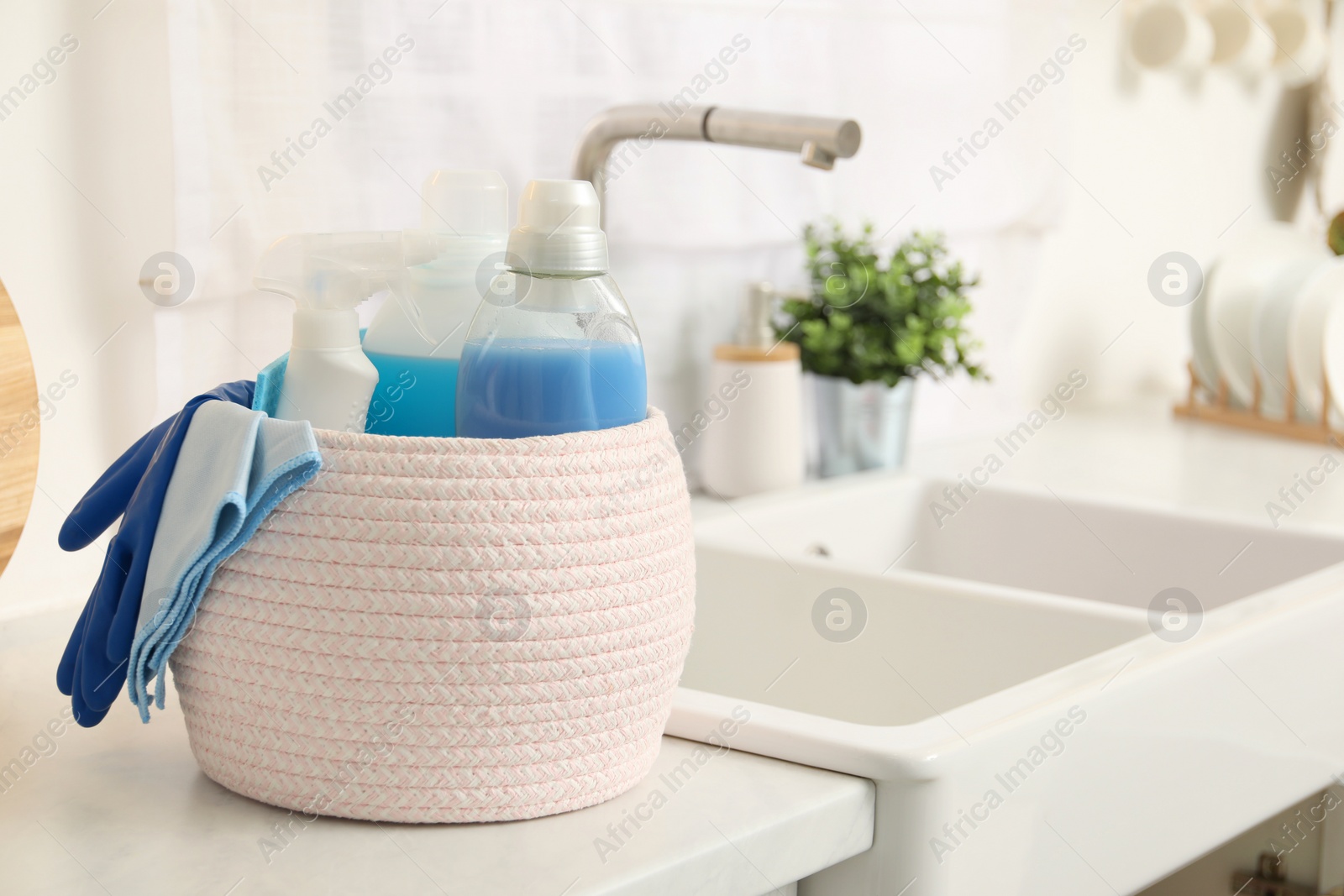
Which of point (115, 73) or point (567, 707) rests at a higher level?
point (115, 73)

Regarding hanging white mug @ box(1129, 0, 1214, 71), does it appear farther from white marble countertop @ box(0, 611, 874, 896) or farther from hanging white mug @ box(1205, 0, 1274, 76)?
white marble countertop @ box(0, 611, 874, 896)

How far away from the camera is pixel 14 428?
2.27 feet

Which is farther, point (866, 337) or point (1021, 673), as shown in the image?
point (866, 337)

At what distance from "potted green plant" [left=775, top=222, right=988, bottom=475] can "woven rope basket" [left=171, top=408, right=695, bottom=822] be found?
2.52ft

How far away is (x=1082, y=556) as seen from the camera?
48.4 inches

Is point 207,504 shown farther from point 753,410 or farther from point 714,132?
point 753,410

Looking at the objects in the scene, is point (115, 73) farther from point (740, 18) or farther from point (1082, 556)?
point (1082, 556)

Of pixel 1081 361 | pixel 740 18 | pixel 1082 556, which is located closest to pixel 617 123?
pixel 740 18

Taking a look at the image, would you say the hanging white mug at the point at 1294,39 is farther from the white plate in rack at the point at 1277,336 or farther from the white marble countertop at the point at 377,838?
the white marble countertop at the point at 377,838

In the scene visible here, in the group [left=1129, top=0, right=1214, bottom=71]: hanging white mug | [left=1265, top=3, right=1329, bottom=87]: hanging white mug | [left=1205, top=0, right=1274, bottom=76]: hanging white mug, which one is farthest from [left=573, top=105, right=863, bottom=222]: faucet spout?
[left=1265, top=3, right=1329, bottom=87]: hanging white mug

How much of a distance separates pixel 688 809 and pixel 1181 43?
1.54 meters

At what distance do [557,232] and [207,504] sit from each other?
17cm

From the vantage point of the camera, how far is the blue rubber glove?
1.75 feet

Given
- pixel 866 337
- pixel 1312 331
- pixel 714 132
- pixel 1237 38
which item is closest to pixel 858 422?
pixel 866 337
